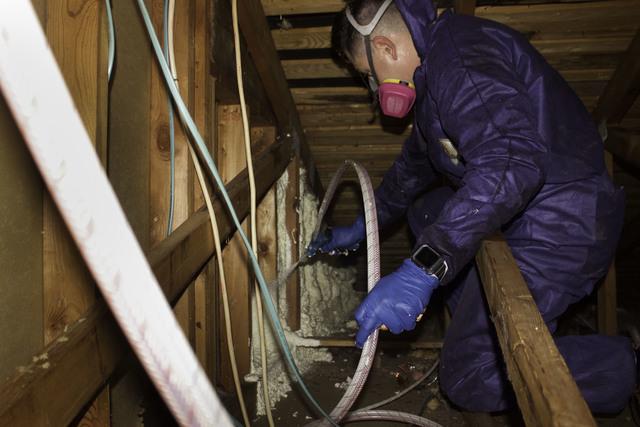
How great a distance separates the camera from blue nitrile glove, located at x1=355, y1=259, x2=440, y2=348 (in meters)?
1.20

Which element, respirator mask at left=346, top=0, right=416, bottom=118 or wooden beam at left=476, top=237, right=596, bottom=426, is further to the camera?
respirator mask at left=346, top=0, right=416, bottom=118

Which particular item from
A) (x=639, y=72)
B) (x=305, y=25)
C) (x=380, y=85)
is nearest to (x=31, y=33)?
(x=380, y=85)

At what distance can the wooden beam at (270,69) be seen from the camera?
1.83 metres

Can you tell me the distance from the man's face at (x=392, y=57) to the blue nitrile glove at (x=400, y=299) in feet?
2.35

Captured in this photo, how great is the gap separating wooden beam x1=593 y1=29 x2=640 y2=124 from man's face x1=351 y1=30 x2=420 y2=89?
1260 mm

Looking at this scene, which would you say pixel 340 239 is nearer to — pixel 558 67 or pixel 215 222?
pixel 215 222

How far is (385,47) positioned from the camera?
1595 millimetres

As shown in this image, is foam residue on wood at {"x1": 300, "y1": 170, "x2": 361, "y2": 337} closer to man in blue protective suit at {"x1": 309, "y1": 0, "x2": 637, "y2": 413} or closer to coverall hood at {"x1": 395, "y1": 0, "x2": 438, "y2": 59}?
man in blue protective suit at {"x1": 309, "y1": 0, "x2": 637, "y2": 413}

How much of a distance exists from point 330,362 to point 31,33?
2.27 meters

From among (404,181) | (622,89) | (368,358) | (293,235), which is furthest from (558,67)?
(368,358)

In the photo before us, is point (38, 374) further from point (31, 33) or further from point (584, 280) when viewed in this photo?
point (584, 280)

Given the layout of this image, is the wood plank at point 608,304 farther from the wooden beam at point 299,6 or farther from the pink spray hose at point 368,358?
the wooden beam at point 299,6

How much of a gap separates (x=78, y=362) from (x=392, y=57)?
1.28 m

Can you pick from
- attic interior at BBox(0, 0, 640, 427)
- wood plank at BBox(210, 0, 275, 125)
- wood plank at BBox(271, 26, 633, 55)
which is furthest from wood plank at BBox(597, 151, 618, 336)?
wood plank at BBox(210, 0, 275, 125)
